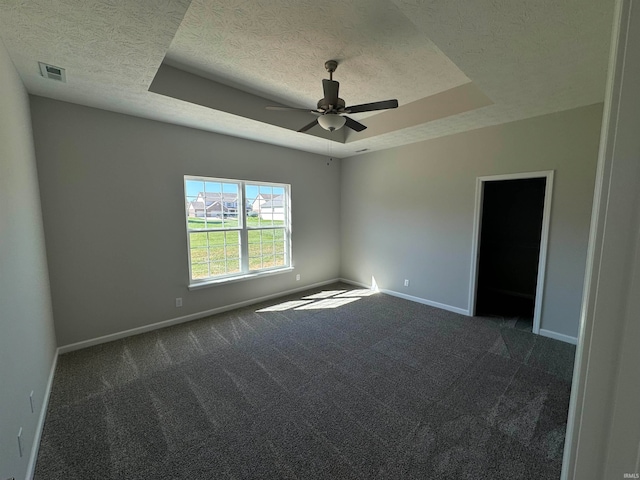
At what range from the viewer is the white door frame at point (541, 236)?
3258 mm

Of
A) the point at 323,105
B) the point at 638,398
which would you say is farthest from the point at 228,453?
the point at 323,105

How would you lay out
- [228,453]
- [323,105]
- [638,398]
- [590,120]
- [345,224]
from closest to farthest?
[638,398] < [228,453] < [323,105] < [590,120] < [345,224]

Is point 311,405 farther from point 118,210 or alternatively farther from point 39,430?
point 118,210

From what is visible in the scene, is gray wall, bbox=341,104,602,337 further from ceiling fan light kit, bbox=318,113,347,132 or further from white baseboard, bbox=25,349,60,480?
white baseboard, bbox=25,349,60,480

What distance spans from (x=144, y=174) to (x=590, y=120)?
511 cm

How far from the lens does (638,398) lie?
360 mm

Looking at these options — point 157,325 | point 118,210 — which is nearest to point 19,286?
point 118,210

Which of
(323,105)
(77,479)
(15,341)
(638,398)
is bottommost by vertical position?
(77,479)

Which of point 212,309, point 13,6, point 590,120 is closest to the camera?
point 13,6

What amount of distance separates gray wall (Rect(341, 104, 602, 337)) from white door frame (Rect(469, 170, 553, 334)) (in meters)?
0.06

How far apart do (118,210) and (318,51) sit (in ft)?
9.14

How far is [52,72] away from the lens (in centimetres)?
221

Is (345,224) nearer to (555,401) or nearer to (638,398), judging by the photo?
(555,401)

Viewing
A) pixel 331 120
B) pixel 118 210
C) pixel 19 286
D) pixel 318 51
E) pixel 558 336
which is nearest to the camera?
pixel 19 286
